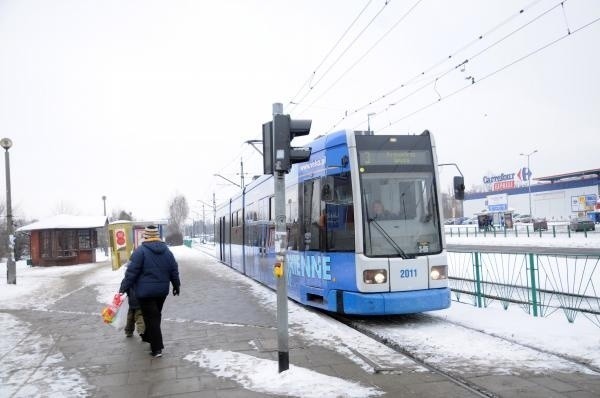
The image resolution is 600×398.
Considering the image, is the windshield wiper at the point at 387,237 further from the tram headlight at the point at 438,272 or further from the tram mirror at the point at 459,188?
the tram mirror at the point at 459,188

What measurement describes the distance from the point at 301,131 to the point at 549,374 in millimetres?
3838

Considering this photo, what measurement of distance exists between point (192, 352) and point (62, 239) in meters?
26.2

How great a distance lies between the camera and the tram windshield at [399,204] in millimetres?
8516

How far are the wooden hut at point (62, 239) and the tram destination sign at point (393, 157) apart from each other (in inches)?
986

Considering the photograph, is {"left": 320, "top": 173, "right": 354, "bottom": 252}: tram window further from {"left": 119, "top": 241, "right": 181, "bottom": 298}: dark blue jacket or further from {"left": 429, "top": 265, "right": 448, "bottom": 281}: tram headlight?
{"left": 119, "top": 241, "right": 181, "bottom": 298}: dark blue jacket

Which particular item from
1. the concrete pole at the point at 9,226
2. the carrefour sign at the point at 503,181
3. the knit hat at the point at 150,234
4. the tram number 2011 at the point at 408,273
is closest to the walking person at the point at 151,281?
the knit hat at the point at 150,234

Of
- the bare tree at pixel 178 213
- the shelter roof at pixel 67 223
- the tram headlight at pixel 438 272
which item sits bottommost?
the tram headlight at pixel 438 272

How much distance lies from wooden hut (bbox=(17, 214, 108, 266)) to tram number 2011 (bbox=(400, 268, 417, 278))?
83.8 feet

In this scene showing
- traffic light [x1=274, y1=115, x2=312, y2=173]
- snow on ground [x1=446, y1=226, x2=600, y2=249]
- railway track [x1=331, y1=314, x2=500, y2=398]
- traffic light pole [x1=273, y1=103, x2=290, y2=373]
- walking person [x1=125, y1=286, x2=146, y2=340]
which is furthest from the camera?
snow on ground [x1=446, y1=226, x2=600, y2=249]

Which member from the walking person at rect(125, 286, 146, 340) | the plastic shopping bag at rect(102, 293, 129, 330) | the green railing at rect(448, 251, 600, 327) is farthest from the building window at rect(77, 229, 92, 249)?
the plastic shopping bag at rect(102, 293, 129, 330)

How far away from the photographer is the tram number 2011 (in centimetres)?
839

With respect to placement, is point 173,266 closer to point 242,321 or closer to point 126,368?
point 126,368

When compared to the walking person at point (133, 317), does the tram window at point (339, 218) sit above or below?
above

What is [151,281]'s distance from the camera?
6801 mm
